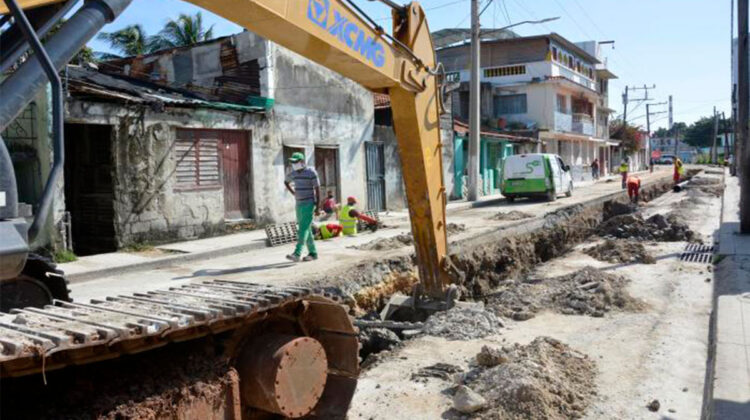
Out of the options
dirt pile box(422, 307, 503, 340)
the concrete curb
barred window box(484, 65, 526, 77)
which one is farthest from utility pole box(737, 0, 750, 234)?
barred window box(484, 65, 526, 77)

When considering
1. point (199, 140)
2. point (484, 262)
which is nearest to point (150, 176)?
point (199, 140)

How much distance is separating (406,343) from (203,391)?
340cm

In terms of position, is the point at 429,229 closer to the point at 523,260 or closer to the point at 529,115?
the point at 523,260

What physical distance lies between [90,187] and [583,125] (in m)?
38.0

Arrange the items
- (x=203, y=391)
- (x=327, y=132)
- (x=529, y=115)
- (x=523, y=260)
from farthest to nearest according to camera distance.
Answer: (x=529, y=115), (x=327, y=132), (x=523, y=260), (x=203, y=391)

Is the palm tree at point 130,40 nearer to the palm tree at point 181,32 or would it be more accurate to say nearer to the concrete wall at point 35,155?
the palm tree at point 181,32

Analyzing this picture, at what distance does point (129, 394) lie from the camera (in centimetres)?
301

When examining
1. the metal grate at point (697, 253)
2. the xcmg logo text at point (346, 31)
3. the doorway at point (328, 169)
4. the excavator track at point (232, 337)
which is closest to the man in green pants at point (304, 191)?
the xcmg logo text at point (346, 31)

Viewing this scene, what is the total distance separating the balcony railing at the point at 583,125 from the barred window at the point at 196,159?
3373 centimetres

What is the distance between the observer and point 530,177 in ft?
75.9

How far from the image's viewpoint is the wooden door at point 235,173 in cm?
1477

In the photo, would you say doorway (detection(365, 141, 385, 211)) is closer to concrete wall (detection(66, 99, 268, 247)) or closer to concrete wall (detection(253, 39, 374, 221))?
concrete wall (detection(253, 39, 374, 221))

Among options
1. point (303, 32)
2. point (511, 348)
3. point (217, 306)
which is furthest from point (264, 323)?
point (511, 348)

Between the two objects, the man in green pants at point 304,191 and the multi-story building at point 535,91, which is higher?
the multi-story building at point 535,91
